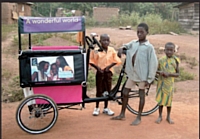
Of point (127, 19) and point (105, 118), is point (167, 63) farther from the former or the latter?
point (127, 19)

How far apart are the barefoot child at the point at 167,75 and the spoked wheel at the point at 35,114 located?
178 centimetres

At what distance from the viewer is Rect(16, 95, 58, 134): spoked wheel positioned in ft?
13.6

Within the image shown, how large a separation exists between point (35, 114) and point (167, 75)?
2176mm

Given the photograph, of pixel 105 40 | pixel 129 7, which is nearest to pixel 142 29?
pixel 105 40

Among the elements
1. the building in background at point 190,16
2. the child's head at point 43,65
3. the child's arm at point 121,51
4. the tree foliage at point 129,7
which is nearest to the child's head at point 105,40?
the child's arm at point 121,51

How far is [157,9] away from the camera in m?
39.7

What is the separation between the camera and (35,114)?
13.9ft

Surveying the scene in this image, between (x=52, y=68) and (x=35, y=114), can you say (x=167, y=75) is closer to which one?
(x=52, y=68)

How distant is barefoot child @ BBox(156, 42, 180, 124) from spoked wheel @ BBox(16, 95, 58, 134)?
70.2 inches

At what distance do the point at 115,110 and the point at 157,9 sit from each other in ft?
119

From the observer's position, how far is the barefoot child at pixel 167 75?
4.60 metres

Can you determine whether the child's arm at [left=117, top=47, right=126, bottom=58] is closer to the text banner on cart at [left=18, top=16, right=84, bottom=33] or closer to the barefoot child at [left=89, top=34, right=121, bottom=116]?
the barefoot child at [left=89, top=34, right=121, bottom=116]

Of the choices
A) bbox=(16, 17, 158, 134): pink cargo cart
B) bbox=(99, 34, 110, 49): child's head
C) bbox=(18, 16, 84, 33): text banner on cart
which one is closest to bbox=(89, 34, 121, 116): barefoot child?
bbox=(99, 34, 110, 49): child's head

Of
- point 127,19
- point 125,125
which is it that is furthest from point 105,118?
point 127,19
